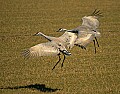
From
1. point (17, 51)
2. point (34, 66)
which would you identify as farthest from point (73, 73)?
point (17, 51)

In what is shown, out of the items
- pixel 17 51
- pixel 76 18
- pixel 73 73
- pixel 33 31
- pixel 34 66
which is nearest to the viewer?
pixel 73 73

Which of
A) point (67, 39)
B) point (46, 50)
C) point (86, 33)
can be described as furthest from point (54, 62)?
point (46, 50)

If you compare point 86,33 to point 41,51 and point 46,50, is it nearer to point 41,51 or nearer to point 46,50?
point 46,50

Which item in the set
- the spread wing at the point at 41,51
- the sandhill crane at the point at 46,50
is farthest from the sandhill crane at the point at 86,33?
the spread wing at the point at 41,51

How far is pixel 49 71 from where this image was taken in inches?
460

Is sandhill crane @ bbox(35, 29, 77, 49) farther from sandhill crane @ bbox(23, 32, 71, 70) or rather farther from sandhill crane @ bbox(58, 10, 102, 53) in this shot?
sandhill crane @ bbox(23, 32, 71, 70)

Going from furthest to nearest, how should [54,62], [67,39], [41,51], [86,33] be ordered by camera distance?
[54,62]
[86,33]
[67,39]
[41,51]

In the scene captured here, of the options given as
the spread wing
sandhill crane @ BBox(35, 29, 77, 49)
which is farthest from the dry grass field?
sandhill crane @ BBox(35, 29, 77, 49)

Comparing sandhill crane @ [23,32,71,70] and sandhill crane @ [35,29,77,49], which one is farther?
sandhill crane @ [35,29,77,49]

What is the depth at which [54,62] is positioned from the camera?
13.0m

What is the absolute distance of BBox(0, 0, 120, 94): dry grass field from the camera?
10008mm

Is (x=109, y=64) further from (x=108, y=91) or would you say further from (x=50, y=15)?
(x=50, y=15)

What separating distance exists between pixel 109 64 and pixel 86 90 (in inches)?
117

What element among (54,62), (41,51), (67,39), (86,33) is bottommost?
(54,62)
